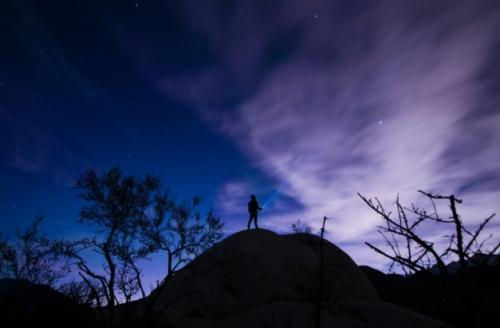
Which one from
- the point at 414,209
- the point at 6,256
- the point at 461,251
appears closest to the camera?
the point at 461,251

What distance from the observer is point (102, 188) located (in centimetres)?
1997

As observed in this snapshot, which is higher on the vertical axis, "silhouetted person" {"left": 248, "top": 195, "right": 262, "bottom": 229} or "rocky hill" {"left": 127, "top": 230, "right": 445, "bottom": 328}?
"silhouetted person" {"left": 248, "top": 195, "right": 262, "bottom": 229}

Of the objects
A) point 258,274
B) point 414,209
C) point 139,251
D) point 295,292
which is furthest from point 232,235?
point 414,209

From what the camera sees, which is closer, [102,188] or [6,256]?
[102,188]

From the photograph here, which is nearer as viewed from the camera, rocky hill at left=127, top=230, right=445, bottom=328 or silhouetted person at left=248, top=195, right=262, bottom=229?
rocky hill at left=127, top=230, right=445, bottom=328

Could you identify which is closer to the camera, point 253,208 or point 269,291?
point 269,291

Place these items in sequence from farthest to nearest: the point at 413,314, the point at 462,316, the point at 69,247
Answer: the point at 69,247 < the point at 413,314 < the point at 462,316

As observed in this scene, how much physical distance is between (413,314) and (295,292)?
4996mm

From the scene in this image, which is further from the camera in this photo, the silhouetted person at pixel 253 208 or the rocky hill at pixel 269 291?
the silhouetted person at pixel 253 208

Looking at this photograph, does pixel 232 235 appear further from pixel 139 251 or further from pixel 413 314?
pixel 413 314

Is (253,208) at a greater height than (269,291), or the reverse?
(253,208)

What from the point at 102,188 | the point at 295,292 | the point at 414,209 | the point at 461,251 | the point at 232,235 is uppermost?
the point at 102,188

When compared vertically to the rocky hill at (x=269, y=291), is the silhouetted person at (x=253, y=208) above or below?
above

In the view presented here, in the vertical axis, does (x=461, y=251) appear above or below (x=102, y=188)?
below
